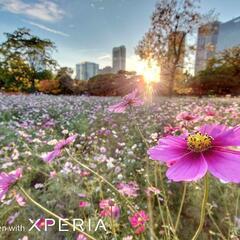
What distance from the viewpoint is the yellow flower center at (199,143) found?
1.75 ft

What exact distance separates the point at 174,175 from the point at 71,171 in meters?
1.70

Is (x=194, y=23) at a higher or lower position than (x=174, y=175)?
higher

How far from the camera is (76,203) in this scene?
1.87m

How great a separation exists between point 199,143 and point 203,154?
1.6 inches

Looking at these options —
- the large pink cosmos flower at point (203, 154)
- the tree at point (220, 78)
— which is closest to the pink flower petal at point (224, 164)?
the large pink cosmos flower at point (203, 154)

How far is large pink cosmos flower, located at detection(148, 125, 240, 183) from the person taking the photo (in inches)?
16.7

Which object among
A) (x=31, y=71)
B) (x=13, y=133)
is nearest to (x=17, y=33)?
(x=31, y=71)

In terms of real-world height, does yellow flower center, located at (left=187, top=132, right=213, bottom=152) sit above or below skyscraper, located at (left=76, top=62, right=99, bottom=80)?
above

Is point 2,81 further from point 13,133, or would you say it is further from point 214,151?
point 214,151

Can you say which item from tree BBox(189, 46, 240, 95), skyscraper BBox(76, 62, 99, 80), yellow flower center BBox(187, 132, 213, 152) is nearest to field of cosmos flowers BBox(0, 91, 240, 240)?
yellow flower center BBox(187, 132, 213, 152)

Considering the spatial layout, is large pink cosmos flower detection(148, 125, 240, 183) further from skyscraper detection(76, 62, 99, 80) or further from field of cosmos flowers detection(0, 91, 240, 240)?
skyscraper detection(76, 62, 99, 80)

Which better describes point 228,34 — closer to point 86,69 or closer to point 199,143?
point 86,69

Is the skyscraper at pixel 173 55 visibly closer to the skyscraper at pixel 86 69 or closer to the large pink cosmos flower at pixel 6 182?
A: the large pink cosmos flower at pixel 6 182

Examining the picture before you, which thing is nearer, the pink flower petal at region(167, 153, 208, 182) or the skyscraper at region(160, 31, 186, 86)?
the pink flower petal at region(167, 153, 208, 182)
